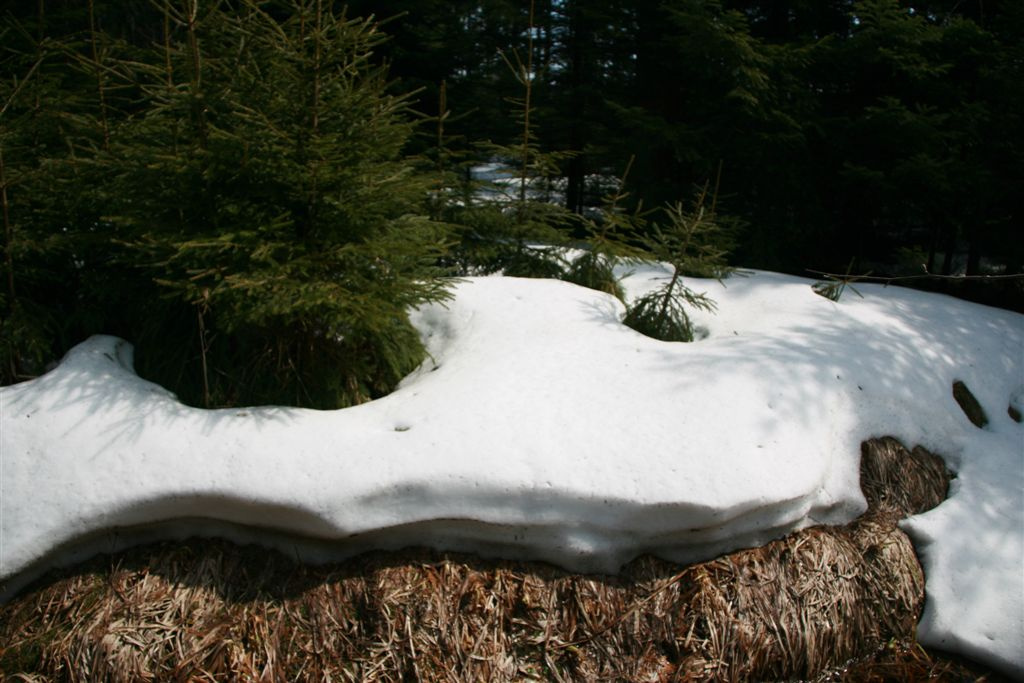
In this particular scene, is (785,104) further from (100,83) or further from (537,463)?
(100,83)

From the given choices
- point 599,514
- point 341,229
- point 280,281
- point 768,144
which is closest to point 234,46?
point 341,229

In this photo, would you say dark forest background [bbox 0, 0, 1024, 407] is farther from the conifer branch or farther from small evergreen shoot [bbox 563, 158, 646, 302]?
small evergreen shoot [bbox 563, 158, 646, 302]

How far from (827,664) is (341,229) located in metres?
3.11

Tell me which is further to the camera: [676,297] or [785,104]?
[785,104]

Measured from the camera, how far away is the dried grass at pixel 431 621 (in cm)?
302

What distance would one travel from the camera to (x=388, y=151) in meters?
3.95

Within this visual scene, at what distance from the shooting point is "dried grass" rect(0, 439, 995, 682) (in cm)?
302

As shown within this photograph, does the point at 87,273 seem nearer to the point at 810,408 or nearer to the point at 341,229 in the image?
the point at 341,229

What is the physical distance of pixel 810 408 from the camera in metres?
3.71

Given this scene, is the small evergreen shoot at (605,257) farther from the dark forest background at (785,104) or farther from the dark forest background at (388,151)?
the dark forest background at (785,104)

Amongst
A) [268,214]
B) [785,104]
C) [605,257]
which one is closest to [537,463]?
[268,214]

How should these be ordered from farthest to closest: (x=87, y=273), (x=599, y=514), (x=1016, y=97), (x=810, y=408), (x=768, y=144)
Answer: (x=768, y=144), (x=1016, y=97), (x=87, y=273), (x=810, y=408), (x=599, y=514)

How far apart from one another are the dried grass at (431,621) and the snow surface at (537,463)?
0.37 ft

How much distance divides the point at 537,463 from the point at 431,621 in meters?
0.80
